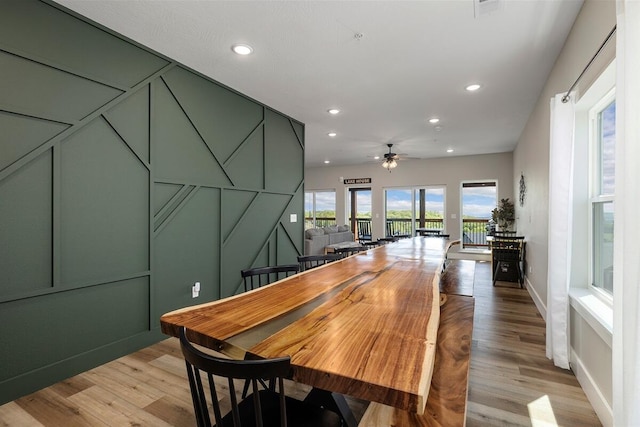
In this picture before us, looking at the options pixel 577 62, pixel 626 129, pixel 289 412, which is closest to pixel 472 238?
pixel 577 62

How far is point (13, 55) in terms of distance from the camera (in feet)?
6.65

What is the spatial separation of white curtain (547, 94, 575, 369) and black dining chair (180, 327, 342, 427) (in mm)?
2257

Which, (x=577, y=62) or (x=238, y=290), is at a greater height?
(x=577, y=62)

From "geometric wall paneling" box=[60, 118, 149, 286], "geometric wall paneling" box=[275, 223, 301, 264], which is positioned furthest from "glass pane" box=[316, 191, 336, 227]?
"geometric wall paneling" box=[60, 118, 149, 286]

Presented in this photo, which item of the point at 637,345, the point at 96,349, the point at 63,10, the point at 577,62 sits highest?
the point at 63,10

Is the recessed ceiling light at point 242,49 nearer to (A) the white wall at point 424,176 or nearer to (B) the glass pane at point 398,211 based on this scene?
(A) the white wall at point 424,176

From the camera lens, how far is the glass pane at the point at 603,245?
2.17 metres

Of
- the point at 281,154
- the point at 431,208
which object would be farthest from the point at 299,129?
the point at 431,208

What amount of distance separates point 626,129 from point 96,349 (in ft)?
11.9

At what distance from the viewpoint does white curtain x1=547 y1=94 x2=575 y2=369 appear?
2.40 meters

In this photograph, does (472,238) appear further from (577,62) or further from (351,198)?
(577,62)

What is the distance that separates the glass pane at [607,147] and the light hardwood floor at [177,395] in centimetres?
148

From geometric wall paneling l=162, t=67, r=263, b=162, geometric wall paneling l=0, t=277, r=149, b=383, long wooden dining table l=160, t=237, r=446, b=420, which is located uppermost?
geometric wall paneling l=162, t=67, r=263, b=162

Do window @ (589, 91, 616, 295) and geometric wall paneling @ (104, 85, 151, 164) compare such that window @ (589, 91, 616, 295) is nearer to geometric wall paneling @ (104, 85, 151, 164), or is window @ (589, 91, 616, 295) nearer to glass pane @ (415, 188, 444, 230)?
geometric wall paneling @ (104, 85, 151, 164)
